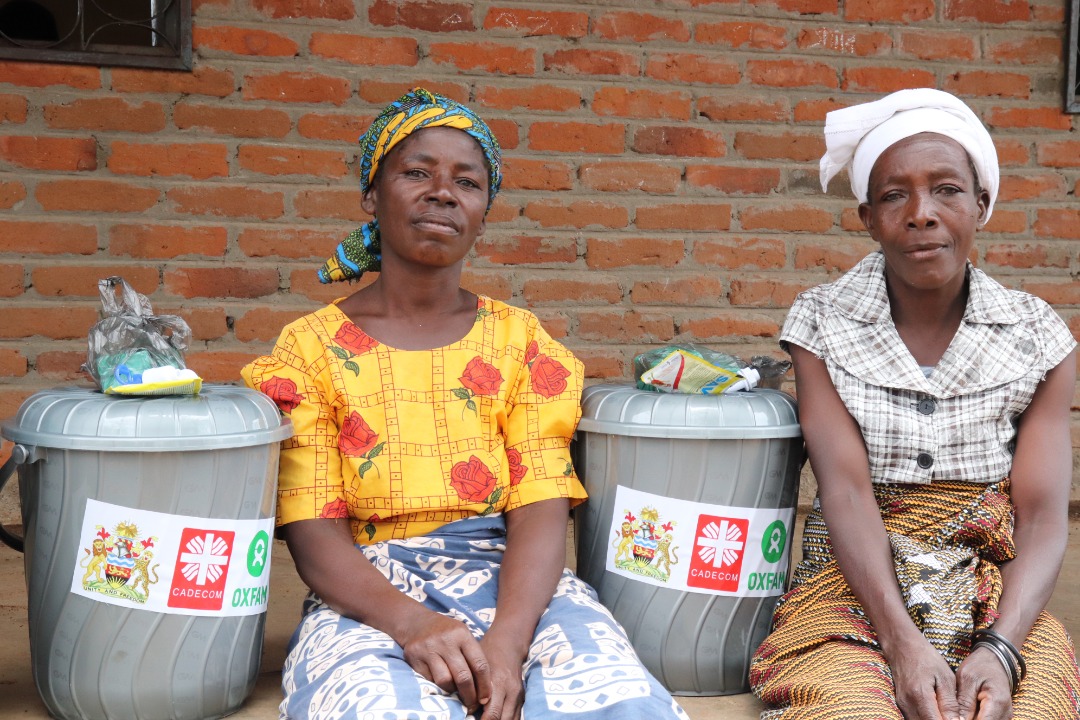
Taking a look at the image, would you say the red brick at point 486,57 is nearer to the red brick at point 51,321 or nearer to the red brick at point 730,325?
the red brick at point 730,325

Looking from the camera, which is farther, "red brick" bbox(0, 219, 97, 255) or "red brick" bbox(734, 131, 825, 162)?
"red brick" bbox(734, 131, 825, 162)

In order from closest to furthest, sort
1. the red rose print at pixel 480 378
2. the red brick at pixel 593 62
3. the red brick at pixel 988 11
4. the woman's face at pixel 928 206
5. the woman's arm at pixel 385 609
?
the woman's arm at pixel 385 609 → the woman's face at pixel 928 206 → the red rose print at pixel 480 378 → the red brick at pixel 593 62 → the red brick at pixel 988 11

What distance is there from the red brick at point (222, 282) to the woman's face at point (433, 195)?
1350mm

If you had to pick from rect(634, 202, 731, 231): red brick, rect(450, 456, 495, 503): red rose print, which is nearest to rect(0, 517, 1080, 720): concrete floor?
rect(450, 456, 495, 503): red rose print

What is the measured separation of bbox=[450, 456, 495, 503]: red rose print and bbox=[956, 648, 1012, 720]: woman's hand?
0.95 meters

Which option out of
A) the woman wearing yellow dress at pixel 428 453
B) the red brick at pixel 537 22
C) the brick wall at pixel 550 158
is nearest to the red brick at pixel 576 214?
the brick wall at pixel 550 158

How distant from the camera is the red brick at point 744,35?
12.7 ft

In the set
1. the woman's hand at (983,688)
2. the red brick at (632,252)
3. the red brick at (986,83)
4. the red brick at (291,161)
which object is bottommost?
the woman's hand at (983,688)

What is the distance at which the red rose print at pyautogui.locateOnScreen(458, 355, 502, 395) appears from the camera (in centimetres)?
242

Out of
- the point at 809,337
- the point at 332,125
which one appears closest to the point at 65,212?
the point at 332,125

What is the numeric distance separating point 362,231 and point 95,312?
55.6 inches

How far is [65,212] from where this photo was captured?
355cm

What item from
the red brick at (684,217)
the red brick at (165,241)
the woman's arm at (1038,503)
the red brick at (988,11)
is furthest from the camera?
the red brick at (988,11)

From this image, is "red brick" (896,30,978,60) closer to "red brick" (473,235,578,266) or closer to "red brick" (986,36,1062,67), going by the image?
"red brick" (986,36,1062,67)
